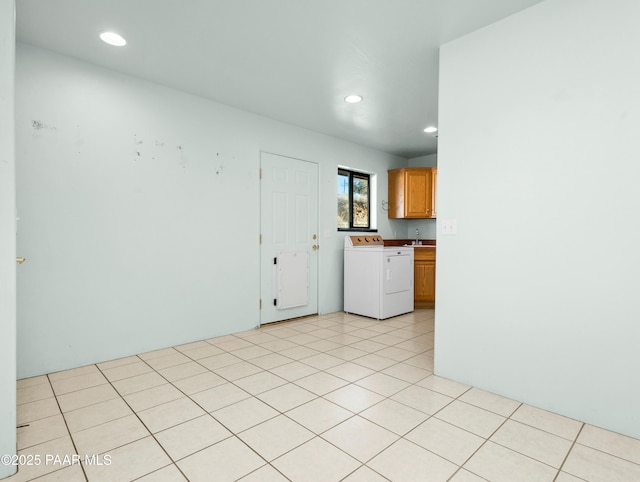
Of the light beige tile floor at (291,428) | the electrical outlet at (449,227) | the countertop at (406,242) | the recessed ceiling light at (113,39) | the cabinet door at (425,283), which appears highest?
the recessed ceiling light at (113,39)

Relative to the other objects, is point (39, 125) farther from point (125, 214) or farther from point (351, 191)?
point (351, 191)

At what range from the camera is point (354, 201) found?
5406 millimetres

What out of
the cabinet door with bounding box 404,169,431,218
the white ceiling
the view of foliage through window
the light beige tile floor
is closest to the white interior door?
the view of foliage through window

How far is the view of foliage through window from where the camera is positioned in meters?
5.20

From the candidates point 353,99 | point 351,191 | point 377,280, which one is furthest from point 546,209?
→ point 351,191

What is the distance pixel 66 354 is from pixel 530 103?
3.86 meters

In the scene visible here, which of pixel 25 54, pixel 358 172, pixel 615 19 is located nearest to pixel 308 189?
pixel 358 172

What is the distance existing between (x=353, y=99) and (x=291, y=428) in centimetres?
305

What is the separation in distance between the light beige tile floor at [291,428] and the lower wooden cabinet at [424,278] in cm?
230

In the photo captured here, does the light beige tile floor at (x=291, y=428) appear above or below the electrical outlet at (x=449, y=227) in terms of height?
below

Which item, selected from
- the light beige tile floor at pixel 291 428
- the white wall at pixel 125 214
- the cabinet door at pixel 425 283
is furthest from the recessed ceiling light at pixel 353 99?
the cabinet door at pixel 425 283

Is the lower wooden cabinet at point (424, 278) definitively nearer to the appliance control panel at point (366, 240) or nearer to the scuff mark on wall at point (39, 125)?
the appliance control panel at point (366, 240)

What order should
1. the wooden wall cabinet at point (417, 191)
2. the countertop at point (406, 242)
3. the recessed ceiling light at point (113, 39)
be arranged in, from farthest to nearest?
the countertop at point (406, 242)
the wooden wall cabinet at point (417, 191)
the recessed ceiling light at point (113, 39)

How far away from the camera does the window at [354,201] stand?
520 cm
